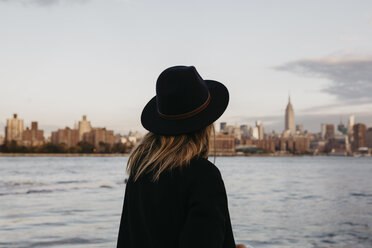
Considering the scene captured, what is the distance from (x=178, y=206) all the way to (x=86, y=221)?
41.4 ft

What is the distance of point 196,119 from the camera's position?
189 centimetres

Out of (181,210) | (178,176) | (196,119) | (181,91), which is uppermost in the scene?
(181,91)

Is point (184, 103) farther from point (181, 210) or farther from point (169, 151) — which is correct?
point (181, 210)

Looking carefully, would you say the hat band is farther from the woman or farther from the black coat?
the black coat

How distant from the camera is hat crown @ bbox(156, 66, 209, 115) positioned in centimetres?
191

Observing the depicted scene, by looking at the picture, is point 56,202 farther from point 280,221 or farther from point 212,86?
point 212,86

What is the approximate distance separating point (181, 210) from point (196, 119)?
1.10 feet

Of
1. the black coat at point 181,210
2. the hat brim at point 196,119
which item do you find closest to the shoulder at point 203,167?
the black coat at point 181,210

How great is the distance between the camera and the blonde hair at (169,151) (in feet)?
6.02

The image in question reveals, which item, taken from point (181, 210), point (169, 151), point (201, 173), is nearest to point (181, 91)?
point (169, 151)

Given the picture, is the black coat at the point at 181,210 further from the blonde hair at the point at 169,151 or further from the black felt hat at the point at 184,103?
the black felt hat at the point at 184,103

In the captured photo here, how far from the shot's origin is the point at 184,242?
66.4 inches

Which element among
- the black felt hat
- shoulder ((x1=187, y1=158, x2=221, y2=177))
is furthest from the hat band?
shoulder ((x1=187, y1=158, x2=221, y2=177))

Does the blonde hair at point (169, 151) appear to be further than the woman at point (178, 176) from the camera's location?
Yes
